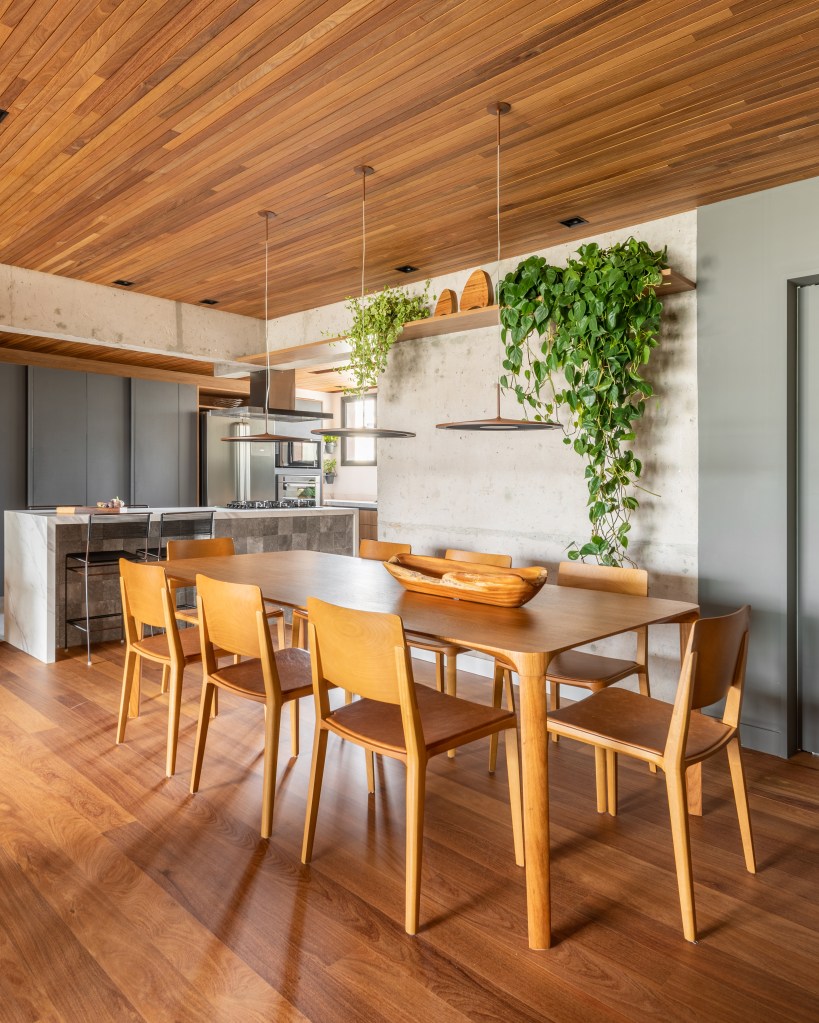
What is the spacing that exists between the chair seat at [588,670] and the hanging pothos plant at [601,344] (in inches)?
27.3

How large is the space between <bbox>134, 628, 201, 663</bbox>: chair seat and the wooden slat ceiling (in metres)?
1.98

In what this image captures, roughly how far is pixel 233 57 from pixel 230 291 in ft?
9.00

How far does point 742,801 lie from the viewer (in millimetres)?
2018

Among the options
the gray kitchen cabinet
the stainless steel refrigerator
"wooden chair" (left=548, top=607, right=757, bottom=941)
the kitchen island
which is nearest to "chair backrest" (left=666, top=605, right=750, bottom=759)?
"wooden chair" (left=548, top=607, right=757, bottom=941)

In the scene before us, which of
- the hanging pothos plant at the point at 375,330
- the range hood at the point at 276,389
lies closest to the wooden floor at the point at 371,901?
the hanging pothos plant at the point at 375,330

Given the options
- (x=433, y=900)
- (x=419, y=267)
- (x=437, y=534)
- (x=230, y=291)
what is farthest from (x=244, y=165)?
(x=433, y=900)

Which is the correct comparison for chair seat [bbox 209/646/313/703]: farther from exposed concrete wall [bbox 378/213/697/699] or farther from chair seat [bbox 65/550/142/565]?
chair seat [bbox 65/550/142/565]

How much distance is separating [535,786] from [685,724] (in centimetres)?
42

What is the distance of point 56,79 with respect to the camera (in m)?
2.24

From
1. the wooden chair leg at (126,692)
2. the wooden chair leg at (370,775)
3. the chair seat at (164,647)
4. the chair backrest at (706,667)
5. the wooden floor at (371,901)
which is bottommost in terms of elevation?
the wooden floor at (371,901)

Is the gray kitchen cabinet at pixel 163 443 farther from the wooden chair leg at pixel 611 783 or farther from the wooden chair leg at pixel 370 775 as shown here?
the wooden chair leg at pixel 611 783

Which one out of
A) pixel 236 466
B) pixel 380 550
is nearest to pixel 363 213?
pixel 380 550

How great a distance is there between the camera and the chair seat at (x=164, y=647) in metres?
2.85

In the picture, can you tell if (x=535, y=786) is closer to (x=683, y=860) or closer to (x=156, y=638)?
(x=683, y=860)
